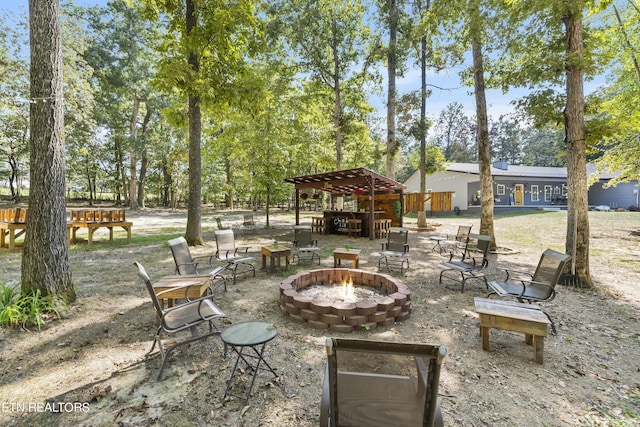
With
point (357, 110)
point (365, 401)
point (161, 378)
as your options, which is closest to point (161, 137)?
point (357, 110)

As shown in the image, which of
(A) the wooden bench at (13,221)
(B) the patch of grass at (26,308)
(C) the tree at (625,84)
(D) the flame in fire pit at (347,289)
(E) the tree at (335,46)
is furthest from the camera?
(E) the tree at (335,46)

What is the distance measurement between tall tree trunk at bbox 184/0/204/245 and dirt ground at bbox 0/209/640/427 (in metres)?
4.03

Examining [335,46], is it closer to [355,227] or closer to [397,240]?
[355,227]

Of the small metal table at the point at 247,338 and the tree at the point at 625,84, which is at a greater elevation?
the tree at the point at 625,84

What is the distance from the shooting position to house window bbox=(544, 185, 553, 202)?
1027 inches

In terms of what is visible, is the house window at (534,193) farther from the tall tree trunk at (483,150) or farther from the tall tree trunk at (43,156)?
the tall tree trunk at (43,156)

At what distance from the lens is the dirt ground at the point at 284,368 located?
2.30 meters

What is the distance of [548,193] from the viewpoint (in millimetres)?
26172

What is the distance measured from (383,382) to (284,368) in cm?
151

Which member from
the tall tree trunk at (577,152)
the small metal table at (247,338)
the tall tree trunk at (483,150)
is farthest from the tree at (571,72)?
the small metal table at (247,338)

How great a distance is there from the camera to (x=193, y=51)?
805cm

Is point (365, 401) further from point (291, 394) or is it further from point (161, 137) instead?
point (161, 137)

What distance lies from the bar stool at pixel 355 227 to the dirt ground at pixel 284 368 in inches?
284

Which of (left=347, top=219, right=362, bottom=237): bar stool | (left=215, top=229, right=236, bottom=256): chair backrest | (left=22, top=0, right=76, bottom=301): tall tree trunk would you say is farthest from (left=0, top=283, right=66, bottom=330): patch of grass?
(left=347, top=219, right=362, bottom=237): bar stool
